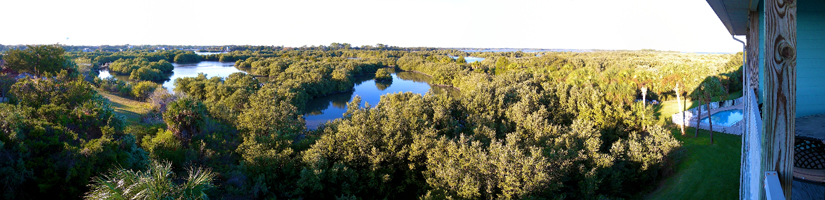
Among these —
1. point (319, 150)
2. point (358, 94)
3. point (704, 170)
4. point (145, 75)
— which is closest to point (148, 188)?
point (319, 150)

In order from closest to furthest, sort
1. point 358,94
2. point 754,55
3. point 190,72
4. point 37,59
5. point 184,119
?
point 754,55
point 184,119
point 37,59
point 358,94
point 190,72

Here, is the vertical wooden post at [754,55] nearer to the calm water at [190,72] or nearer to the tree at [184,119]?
the tree at [184,119]

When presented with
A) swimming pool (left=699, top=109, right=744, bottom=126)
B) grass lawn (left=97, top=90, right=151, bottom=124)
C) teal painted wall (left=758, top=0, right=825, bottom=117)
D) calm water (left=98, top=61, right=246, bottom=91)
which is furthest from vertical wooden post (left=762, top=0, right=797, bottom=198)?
calm water (left=98, top=61, right=246, bottom=91)

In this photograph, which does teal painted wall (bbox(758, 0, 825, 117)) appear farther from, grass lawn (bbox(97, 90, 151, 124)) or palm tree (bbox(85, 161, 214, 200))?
grass lawn (bbox(97, 90, 151, 124))

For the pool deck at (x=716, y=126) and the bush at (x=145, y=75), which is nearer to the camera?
the pool deck at (x=716, y=126)

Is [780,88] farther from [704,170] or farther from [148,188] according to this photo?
[704,170]

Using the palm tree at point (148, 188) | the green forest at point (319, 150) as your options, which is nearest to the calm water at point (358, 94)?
the green forest at point (319, 150)

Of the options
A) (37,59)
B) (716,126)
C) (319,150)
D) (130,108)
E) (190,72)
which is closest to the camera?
(319,150)
